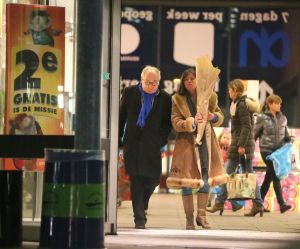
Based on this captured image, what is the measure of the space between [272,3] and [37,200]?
8157 mm

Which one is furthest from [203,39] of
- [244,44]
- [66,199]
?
[66,199]

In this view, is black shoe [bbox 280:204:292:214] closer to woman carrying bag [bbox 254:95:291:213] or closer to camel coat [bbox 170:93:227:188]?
woman carrying bag [bbox 254:95:291:213]

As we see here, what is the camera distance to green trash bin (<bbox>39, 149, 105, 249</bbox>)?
25.7 ft

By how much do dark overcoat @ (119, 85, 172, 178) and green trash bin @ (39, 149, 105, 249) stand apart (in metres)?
3.13

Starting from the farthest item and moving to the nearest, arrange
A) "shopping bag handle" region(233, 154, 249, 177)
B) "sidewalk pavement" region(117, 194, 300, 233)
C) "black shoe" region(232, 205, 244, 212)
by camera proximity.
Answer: "black shoe" region(232, 205, 244, 212), "shopping bag handle" region(233, 154, 249, 177), "sidewalk pavement" region(117, 194, 300, 233)

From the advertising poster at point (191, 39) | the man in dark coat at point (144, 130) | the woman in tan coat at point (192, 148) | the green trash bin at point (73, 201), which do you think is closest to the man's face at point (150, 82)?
the man in dark coat at point (144, 130)

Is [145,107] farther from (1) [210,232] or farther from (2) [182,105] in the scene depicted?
(1) [210,232]

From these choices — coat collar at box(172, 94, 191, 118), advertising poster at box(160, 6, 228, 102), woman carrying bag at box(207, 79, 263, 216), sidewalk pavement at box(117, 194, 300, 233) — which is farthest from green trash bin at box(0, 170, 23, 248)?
advertising poster at box(160, 6, 228, 102)

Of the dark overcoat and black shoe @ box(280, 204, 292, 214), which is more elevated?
the dark overcoat

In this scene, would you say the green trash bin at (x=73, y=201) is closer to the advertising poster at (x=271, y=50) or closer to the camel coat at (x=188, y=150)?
the camel coat at (x=188, y=150)

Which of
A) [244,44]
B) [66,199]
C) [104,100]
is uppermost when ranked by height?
[244,44]

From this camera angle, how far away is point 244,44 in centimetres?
1797

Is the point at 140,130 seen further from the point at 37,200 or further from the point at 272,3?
the point at 272,3

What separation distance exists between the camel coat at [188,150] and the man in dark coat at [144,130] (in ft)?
0.52
